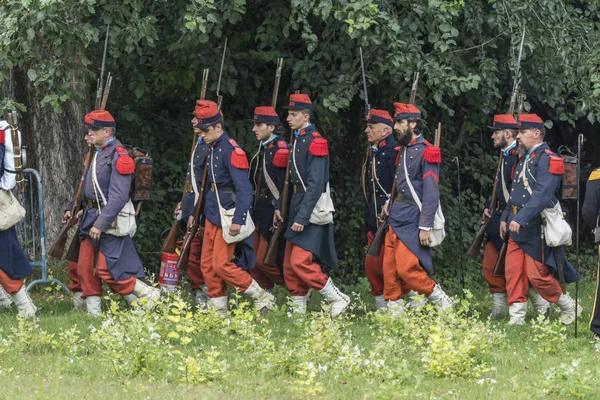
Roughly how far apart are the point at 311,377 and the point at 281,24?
6033 mm

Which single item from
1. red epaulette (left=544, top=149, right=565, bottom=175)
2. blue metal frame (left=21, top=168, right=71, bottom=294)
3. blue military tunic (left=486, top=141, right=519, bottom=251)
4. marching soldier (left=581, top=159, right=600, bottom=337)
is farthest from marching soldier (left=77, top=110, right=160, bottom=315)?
marching soldier (left=581, top=159, right=600, bottom=337)

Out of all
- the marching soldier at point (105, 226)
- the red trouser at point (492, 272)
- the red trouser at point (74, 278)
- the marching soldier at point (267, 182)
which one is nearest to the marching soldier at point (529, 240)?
the red trouser at point (492, 272)

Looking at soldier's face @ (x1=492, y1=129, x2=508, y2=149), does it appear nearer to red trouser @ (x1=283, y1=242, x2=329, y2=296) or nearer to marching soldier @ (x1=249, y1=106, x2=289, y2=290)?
marching soldier @ (x1=249, y1=106, x2=289, y2=290)

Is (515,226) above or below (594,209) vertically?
below

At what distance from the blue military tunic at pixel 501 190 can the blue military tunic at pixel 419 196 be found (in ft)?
3.33

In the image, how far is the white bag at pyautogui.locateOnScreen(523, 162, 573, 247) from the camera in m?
10.1

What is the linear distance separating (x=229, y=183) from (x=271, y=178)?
963 millimetres

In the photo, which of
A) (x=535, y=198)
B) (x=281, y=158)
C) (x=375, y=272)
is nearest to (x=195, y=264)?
(x=281, y=158)

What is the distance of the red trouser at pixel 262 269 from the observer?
37.1ft

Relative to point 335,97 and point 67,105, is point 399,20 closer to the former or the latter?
point 335,97

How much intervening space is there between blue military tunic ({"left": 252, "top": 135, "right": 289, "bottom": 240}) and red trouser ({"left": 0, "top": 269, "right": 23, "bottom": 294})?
8.00 ft

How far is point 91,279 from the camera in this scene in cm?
1042

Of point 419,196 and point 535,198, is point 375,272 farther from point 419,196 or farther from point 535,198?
point 535,198

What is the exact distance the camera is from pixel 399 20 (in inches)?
442
